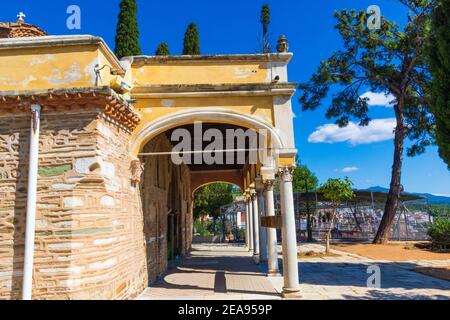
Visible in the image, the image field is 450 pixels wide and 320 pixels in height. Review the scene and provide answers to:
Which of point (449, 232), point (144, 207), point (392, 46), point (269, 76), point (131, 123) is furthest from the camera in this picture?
point (392, 46)

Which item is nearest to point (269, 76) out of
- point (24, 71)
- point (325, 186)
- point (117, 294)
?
point (24, 71)

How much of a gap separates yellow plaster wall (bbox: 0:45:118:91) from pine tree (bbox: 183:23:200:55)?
46.7 ft

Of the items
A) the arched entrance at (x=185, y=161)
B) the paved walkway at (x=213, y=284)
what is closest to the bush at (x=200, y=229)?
the arched entrance at (x=185, y=161)

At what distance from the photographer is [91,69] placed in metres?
5.67

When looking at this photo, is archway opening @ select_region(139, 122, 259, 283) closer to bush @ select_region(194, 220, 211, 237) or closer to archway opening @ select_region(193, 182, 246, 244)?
archway opening @ select_region(193, 182, 246, 244)

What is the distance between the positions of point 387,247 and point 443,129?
31.3 ft

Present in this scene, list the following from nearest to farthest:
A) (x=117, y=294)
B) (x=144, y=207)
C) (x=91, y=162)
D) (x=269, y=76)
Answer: (x=91, y=162), (x=117, y=294), (x=269, y=76), (x=144, y=207)

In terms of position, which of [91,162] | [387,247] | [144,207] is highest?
[91,162]

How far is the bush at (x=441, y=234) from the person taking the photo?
1476 cm

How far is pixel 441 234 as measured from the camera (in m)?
14.9

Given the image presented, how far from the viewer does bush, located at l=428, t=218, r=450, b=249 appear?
48.4 feet

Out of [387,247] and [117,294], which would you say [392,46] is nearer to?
[387,247]
